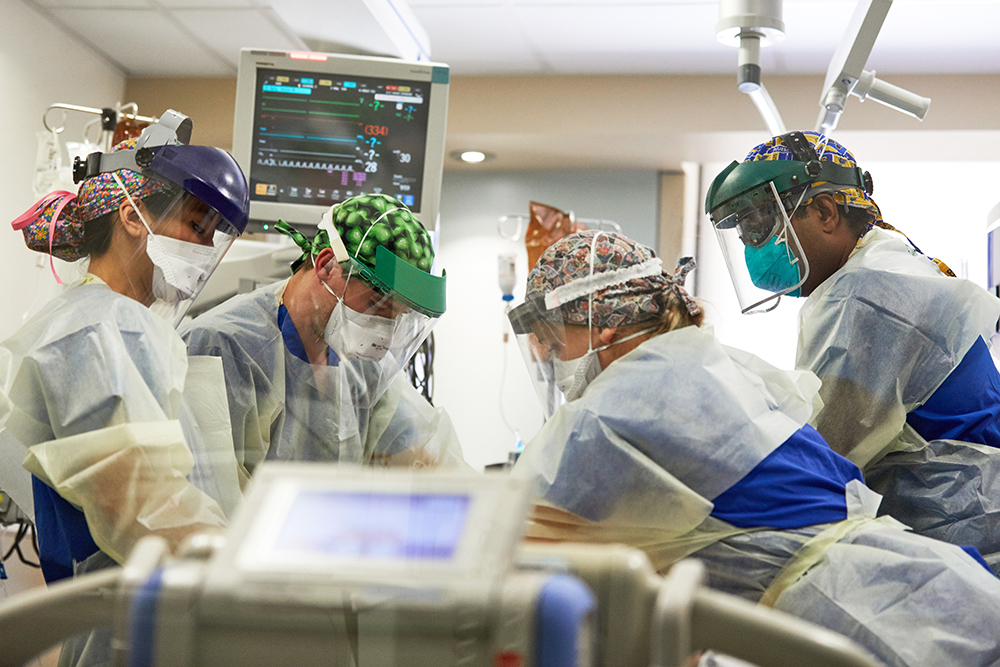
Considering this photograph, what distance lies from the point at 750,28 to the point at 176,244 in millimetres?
1420

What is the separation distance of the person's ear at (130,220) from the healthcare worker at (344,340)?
180mm

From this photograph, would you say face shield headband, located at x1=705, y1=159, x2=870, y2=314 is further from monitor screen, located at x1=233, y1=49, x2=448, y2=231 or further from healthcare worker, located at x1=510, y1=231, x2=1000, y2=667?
monitor screen, located at x1=233, y1=49, x2=448, y2=231

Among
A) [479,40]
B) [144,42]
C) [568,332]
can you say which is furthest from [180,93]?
[568,332]

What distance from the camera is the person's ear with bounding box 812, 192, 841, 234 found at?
1.83m

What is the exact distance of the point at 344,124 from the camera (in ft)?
8.33

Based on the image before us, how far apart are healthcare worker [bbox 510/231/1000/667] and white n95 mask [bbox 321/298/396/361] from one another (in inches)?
20.4

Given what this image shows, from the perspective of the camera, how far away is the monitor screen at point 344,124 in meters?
2.52

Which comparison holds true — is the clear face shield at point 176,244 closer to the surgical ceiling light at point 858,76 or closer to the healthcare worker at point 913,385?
the healthcare worker at point 913,385

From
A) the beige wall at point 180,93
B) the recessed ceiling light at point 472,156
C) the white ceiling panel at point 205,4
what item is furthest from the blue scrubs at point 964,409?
the recessed ceiling light at point 472,156

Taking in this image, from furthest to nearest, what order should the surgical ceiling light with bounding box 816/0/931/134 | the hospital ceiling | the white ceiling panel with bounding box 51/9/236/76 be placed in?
1. the hospital ceiling
2. the white ceiling panel with bounding box 51/9/236/76
3. the surgical ceiling light with bounding box 816/0/931/134

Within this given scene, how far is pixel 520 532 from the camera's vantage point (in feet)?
1.98

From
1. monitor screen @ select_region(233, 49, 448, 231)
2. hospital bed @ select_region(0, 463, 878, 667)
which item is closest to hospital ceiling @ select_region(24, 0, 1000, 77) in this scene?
monitor screen @ select_region(233, 49, 448, 231)

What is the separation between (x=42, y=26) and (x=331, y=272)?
217 centimetres

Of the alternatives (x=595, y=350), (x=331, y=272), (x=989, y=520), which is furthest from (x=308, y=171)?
(x=989, y=520)
